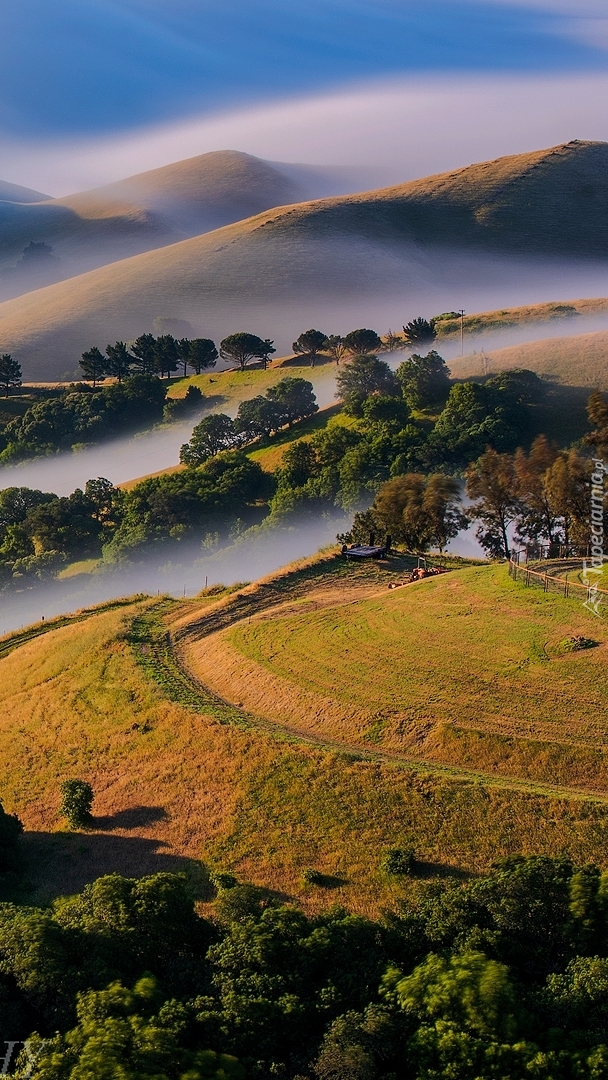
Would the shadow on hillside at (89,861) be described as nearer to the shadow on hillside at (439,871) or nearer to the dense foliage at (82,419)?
the shadow on hillside at (439,871)

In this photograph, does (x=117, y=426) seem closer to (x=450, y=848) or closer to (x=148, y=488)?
(x=148, y=488)

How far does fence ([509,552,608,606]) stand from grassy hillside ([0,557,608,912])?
0.70 metres

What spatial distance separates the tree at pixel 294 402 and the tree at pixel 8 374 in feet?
171

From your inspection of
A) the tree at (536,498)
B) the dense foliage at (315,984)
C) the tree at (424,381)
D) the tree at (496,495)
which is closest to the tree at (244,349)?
the tree at (424,381)

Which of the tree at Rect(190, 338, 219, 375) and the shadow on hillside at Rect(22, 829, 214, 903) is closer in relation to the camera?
the shadow on hillside at Rect(22, 829, 214, 903)

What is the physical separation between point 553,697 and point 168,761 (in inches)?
588

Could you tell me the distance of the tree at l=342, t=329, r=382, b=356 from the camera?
139750 millimetres

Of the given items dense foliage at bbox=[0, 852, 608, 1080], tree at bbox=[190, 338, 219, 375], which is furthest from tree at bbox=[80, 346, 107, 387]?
dense foliage at bbox=[0, 852, 608, 1080]

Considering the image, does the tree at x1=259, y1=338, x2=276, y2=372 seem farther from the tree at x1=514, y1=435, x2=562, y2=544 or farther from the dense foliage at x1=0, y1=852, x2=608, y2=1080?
the dense foliage at x1=0, y1=852, x2=608, y2=1080

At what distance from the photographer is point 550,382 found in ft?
372

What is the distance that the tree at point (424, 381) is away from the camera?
368 feet

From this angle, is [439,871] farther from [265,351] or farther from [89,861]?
[265,351]

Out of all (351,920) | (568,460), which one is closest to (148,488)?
(568,460)

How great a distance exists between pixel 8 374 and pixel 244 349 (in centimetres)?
3681
